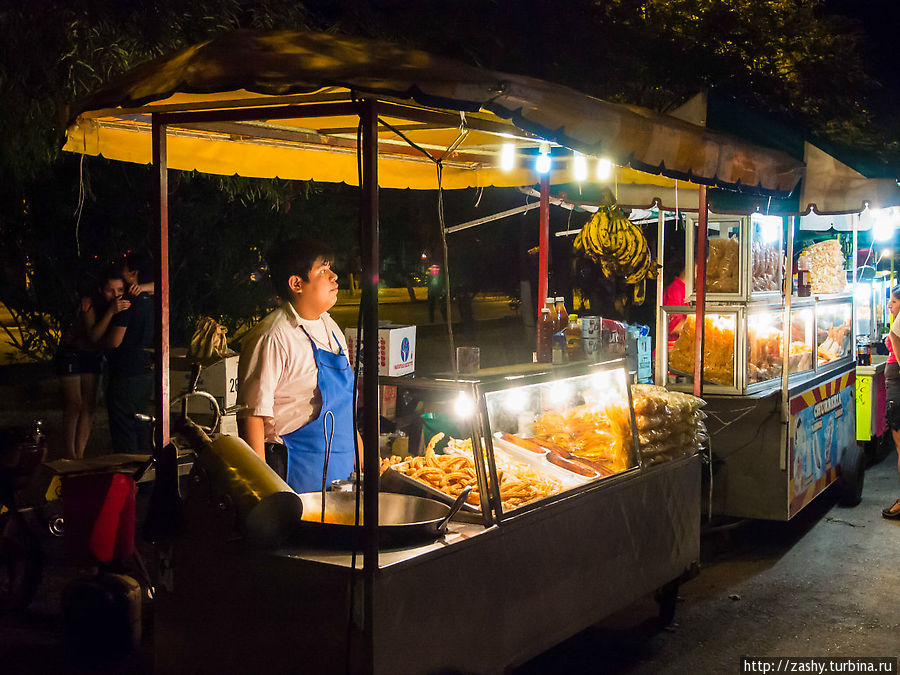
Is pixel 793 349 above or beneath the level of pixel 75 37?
beneath

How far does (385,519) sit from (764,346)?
15.4ft

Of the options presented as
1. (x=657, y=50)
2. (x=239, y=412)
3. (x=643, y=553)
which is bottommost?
(x=643, y=553)

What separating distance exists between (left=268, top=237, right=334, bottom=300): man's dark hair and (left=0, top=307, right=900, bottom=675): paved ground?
6.92ft

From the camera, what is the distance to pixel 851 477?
8.17 metres

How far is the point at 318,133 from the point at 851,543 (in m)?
5.12

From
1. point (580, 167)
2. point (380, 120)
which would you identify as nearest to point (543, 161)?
point (580, 167)

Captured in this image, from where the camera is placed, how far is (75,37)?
8383 mm

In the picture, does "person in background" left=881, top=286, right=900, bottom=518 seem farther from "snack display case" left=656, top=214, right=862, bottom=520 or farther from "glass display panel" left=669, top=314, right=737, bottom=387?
"glass display panel" left=669, top=314, right=737, bottom=387

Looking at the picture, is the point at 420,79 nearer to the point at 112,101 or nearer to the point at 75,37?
the point at 112,101

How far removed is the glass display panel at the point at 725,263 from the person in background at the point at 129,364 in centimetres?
470

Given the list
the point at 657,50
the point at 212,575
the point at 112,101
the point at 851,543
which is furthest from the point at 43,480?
the point at 657,50

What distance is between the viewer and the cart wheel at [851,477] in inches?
321

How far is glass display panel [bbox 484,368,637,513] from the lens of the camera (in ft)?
13.7

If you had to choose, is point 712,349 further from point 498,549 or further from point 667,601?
point 498,549
